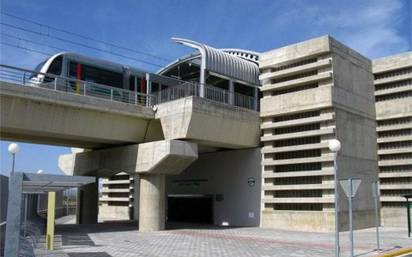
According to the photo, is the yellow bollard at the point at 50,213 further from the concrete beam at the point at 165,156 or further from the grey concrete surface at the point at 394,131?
the grey concrete surface at the point at 394,131

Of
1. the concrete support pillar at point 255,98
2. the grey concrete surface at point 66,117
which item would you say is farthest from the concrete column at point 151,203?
the concrete support pillar at point 255,98

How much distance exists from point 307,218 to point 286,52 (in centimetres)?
1055

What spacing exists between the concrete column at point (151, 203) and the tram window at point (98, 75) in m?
6.50

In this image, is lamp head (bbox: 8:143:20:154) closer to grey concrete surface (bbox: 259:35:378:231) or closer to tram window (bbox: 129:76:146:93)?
tram window (bbox: 129:76:146:93)

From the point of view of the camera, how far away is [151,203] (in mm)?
27062

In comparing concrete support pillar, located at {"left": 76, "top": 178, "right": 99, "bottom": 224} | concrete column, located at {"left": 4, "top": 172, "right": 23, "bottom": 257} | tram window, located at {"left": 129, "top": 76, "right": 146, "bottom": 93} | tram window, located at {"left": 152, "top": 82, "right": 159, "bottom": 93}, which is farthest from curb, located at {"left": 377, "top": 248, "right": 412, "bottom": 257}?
concrete support pillar, located at {"left": 76, "top": 178, "right": 99, "bottom": 224}

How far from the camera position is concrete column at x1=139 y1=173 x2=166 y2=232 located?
27078mm

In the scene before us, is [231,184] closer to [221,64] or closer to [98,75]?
[221,64]

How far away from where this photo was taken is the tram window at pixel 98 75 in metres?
27.5

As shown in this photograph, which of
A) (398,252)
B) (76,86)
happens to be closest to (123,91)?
(76,86)

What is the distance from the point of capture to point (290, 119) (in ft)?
101

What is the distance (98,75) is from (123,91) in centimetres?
354

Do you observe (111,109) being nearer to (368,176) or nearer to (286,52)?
(286,52)

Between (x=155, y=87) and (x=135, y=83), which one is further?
(x=155, y=87)
